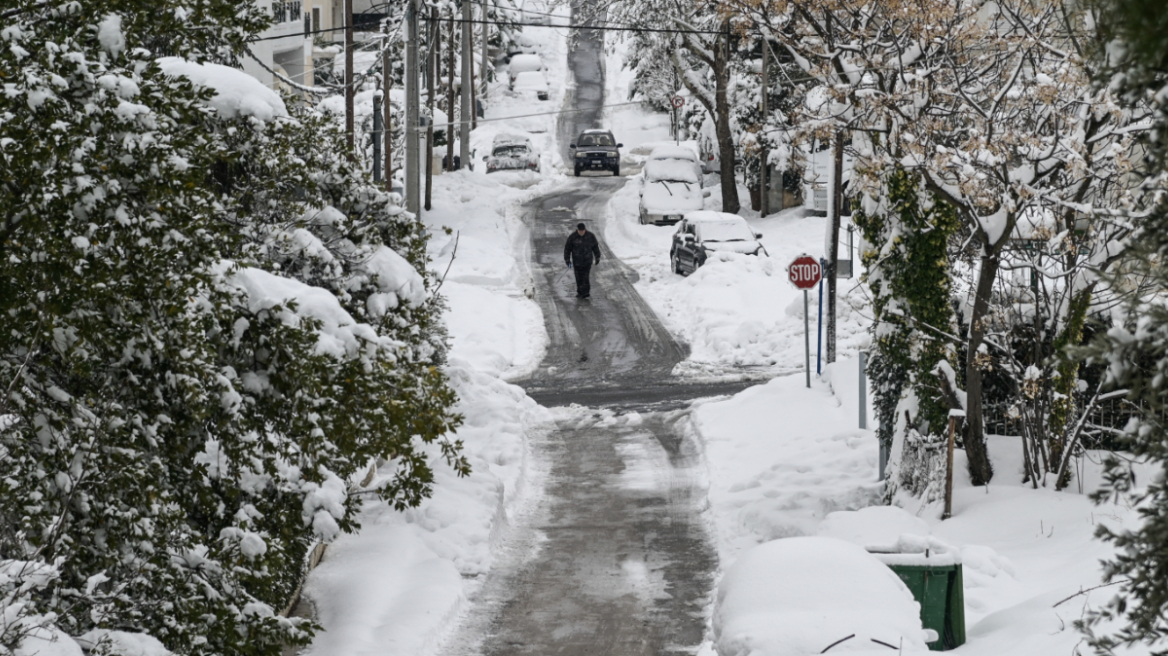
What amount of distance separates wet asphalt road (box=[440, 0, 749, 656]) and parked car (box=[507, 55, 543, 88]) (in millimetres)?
47610

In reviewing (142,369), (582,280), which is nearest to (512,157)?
(582,280)

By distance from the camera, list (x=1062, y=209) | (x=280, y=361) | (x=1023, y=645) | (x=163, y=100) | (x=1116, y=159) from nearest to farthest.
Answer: (x=163, y=100)
(x=280, y=361)
(x=1023, y=645)
(x=1116, y=159)
(x=1062, y=209)

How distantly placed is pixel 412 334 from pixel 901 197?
5723 mm

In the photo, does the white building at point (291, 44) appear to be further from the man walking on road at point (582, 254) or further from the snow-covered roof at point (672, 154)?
the snow-covered roof at point (672, 154)

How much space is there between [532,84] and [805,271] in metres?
54.1

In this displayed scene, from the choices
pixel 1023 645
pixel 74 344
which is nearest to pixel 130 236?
pixel 74 344

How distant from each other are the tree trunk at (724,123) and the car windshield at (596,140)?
483 inches

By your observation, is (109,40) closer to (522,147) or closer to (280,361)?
(280,361)

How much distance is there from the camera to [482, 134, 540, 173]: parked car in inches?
1913

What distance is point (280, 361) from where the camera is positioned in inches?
297

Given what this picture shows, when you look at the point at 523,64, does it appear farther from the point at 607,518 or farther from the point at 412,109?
the point at 607,518

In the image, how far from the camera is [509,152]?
161ft

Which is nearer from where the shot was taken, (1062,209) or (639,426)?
(1062,209)

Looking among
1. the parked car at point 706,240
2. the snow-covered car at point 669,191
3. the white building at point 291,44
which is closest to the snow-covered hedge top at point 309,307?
the parked car at point 706,240
